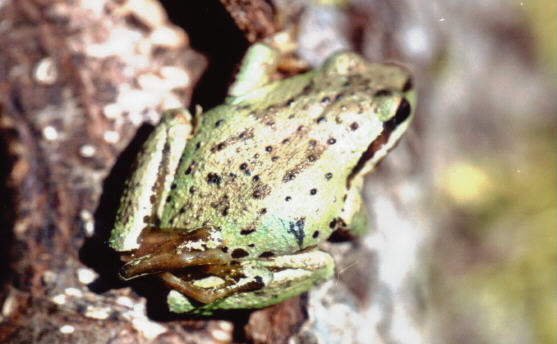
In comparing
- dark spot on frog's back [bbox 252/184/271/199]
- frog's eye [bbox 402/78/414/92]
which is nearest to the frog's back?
dark spot on frog's back [bbox 252/184/271/199]

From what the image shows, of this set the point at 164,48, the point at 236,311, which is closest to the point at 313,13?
the point at 164,48

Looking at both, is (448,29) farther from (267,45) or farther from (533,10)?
(267,45)

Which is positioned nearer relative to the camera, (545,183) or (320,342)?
(320,342)

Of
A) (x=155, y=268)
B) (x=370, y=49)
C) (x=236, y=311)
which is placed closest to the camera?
(x=155, y=268)

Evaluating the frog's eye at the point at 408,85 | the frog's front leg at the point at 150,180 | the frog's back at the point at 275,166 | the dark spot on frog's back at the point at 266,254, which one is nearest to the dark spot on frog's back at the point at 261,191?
the frog's back at the point at 275,166

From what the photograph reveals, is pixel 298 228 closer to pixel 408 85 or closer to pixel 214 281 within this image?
pixel 214 281

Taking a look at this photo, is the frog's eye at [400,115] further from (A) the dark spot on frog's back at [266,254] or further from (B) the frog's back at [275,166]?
(A) the dark spot on frog's back at [266,254]

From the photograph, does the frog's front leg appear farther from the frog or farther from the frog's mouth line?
the frog's mouth line
